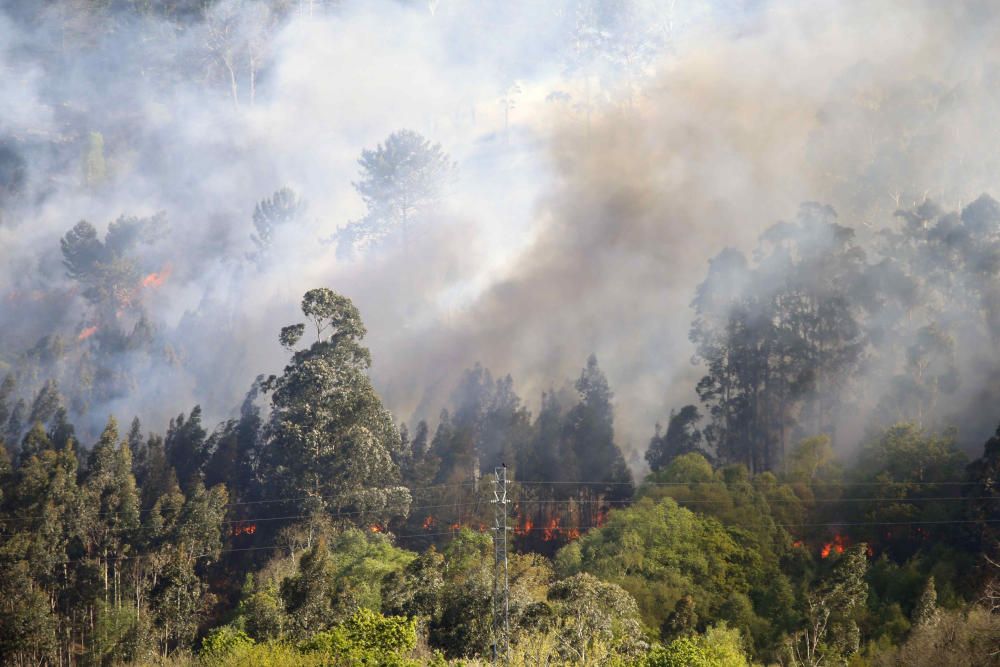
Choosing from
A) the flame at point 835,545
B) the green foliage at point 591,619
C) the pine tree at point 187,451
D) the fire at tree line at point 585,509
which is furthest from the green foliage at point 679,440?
the green foliage at point 591,619

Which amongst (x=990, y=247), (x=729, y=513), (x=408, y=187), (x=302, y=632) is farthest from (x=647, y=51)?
(x=302, y=632)

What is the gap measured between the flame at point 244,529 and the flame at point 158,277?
88.7 metres

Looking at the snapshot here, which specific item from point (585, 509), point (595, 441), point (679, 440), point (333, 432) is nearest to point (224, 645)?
point (333, 432)

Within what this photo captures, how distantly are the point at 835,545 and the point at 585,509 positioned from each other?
74.9 feet

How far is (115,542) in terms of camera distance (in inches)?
3302

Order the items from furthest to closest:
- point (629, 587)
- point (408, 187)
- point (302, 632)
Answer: point (408, 187), point (629, 587), point (302, 632)

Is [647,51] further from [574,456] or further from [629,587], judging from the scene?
A: [629,587]

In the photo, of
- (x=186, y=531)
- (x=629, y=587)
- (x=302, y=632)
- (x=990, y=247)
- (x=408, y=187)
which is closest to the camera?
(x=302, y=632)

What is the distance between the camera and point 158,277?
177m

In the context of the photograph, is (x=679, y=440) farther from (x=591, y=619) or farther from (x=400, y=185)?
(x=400, y=185)

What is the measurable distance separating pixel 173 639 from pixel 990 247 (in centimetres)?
7760

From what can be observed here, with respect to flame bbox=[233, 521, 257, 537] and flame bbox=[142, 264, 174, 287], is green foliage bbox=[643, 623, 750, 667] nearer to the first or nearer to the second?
flame bbox=[233, 521, 257, 537]

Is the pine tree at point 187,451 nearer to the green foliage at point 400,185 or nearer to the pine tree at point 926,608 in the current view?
the pine tree at point 926,608

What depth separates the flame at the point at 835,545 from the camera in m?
81.5
